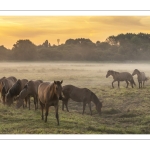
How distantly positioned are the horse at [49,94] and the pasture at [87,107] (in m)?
0.16

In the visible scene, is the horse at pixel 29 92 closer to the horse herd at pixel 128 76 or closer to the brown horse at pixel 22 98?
the brown horse at pixel 22 98

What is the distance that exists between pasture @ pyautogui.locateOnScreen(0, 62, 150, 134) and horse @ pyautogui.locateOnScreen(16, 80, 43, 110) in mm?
99

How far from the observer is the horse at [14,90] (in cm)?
826

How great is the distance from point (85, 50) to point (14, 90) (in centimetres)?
188

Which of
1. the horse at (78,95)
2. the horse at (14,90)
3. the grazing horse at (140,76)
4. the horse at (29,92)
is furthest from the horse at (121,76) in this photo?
the horse at (14,90)

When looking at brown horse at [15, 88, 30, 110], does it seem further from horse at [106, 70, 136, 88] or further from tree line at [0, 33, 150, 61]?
horse at [106, 70, 136, 88]

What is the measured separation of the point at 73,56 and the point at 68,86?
70cm

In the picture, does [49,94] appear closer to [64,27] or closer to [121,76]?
[64,27]

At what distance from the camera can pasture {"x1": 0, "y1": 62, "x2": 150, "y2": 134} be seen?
313 inches

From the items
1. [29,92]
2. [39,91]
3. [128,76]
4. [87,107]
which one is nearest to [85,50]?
[128,76]

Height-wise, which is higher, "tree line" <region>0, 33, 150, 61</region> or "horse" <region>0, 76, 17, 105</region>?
"tree line" <region>0, 33, 150, 61</region>

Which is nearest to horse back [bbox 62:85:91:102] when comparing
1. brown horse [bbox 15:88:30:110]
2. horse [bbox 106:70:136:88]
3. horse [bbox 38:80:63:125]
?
horse [bbox 38:80:63:125]
